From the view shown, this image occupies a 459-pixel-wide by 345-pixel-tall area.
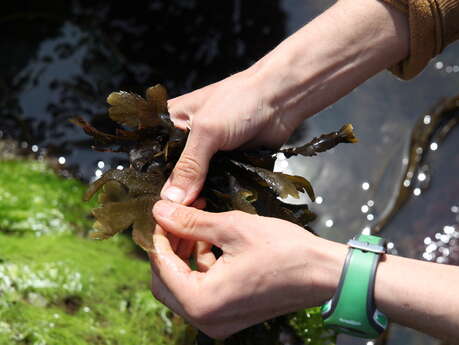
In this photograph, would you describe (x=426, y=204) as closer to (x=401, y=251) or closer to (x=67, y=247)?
(x=401, y=251)

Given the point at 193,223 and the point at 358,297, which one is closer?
the point at 358,297

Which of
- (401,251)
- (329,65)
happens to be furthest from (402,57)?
(401,251)

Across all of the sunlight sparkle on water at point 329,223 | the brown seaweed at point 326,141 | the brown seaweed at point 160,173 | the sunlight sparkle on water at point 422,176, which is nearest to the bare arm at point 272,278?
the brown seaweed at point 160,173

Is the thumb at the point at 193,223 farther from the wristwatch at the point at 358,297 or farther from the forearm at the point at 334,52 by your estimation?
the forearm at the point at 334,52

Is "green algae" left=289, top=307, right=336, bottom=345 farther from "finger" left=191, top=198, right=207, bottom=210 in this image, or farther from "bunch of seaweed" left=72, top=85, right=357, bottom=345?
"finger" left=191, top=198, right=207, bottom=210

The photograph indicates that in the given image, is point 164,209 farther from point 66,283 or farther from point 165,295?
point 66,283

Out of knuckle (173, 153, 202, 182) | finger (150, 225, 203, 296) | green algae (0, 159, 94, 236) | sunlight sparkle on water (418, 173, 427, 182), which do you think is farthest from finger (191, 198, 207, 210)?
sunlight sparkle on water (418, 173, 427, 182)

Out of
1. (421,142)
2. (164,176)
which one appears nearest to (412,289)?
(164,176)
